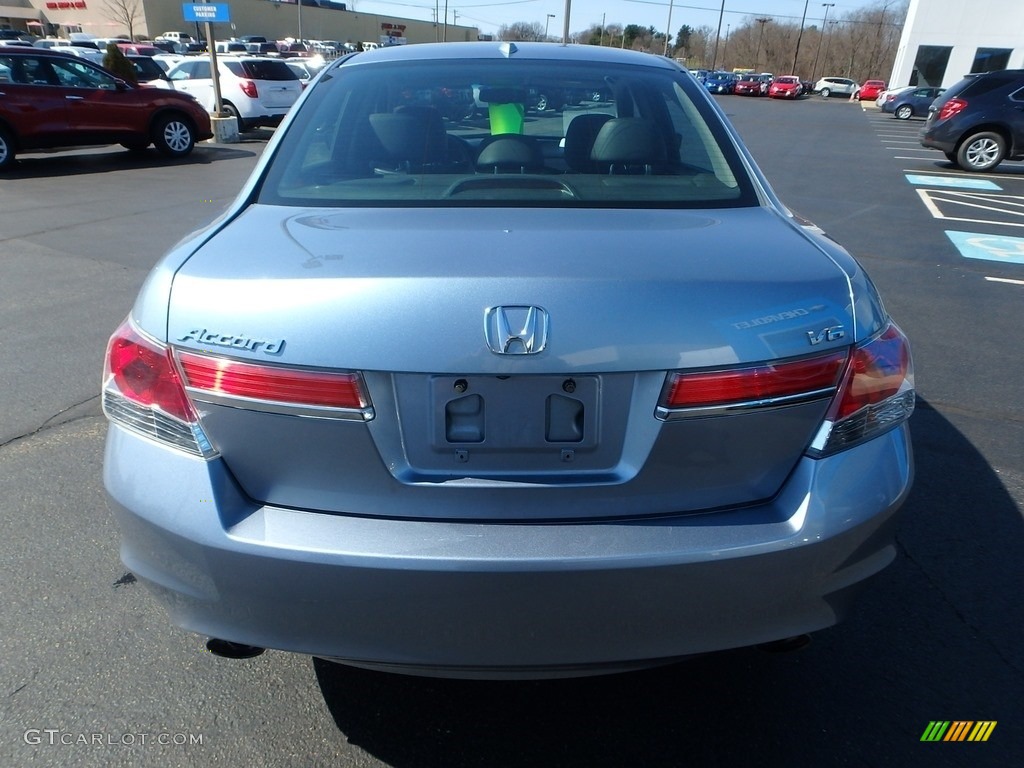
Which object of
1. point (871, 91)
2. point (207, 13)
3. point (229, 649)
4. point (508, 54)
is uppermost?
point (508, 54)

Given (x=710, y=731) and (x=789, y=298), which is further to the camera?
(x=710, y=731)

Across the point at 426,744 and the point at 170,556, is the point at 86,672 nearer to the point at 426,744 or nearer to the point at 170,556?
the point at 170,556

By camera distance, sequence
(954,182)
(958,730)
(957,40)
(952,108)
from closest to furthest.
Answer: (958,730)
(954,182)
(952,108)
(957,40)

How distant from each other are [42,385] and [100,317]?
1.30m

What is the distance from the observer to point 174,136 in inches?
572

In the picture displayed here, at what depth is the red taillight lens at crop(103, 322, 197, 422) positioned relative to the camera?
1.75 m

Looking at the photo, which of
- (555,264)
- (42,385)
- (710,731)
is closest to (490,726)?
(710,731)

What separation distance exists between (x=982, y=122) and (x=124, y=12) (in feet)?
216

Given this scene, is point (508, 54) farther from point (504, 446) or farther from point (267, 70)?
point (267, 70)

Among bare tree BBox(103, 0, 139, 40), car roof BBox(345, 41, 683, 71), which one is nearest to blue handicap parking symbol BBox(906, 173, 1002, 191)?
car roof BBox(345, 41, 683, 71)

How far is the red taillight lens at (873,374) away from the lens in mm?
1771

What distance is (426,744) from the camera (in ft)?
7.06

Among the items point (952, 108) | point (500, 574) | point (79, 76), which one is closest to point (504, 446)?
point (500, 574)

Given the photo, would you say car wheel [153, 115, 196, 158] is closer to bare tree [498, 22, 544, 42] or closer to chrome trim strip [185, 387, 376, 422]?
chrome trim strip [185, 387, 376, 422]
